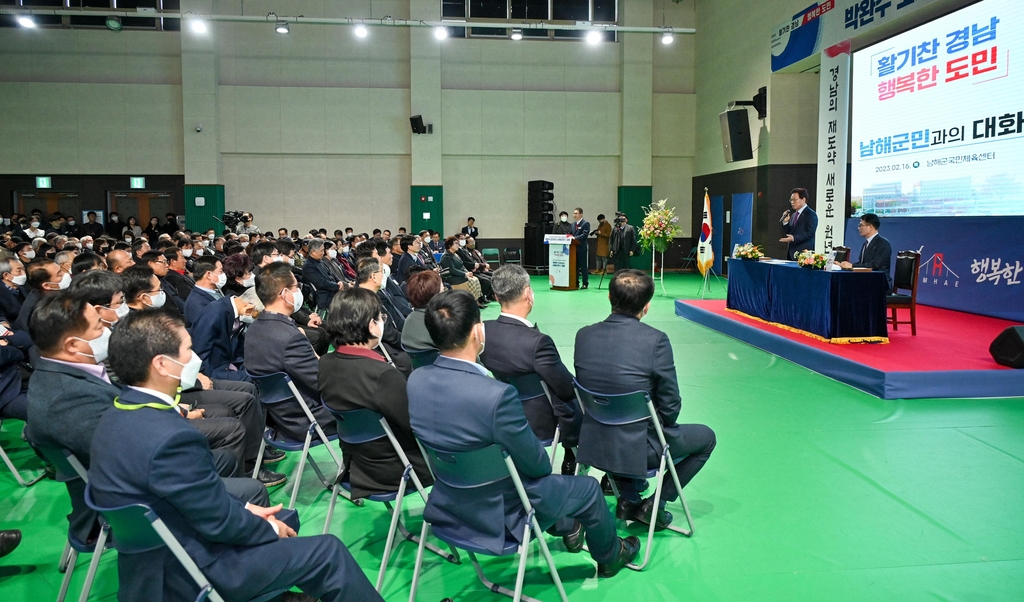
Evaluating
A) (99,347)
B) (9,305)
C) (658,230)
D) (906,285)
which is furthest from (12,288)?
(658,230)

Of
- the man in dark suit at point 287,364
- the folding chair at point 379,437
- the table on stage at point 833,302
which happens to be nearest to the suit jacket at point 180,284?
the man in dark suit at point 287,364

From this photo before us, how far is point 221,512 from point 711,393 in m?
4.58

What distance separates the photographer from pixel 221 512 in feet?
6.11

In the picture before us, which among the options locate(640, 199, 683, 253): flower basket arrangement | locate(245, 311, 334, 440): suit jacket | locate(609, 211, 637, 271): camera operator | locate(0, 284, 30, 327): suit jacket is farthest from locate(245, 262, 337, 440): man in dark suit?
locate(609, 211, 637, 271): camera operator

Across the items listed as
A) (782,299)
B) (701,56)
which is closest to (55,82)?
(701,56)

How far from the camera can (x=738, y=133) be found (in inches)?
559

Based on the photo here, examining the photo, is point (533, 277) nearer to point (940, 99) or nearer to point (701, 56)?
point (701, 56)

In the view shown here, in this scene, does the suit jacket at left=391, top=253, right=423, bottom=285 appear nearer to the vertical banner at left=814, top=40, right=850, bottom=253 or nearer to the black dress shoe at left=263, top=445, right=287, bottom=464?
the black dress shoe at left=263, top=445, right=287, bottom=464

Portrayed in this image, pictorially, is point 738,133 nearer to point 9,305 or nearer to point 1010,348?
point 1010,348

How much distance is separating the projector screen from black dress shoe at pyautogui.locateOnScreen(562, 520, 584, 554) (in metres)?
7.11

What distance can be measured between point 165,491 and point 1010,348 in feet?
19.9

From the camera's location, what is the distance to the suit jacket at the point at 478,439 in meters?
2.21

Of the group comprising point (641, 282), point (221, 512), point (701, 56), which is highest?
point (701, 56)

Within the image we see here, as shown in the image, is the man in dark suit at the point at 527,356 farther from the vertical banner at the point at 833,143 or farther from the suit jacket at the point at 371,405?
the vertical banner at the point at 833,143
